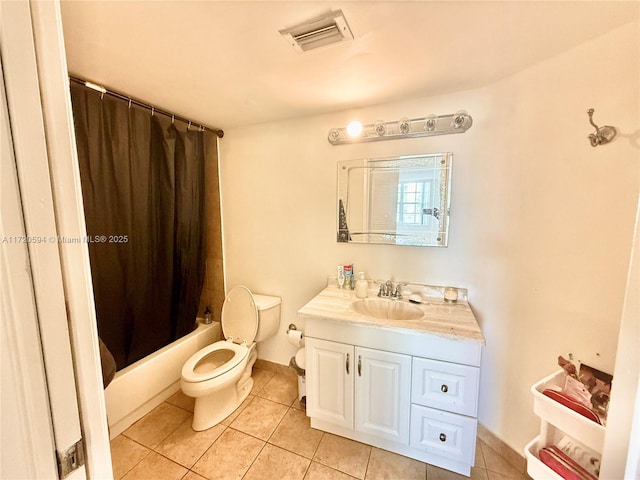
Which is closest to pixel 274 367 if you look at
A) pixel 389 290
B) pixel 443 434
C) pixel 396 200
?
→ pixel 389 290

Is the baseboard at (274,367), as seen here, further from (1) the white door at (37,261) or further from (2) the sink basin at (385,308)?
(1) the white door at (37,261)

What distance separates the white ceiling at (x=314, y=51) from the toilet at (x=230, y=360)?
1.43 m

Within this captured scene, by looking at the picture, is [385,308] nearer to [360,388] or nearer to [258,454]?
[360,388]

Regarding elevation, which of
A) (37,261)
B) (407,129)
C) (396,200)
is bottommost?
(37,261)

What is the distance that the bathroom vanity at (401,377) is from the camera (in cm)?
128

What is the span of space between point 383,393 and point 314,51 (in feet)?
5.83

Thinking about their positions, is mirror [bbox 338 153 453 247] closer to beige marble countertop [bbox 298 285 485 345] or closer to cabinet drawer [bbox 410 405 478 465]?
beige marble countertop [bbox 298 285 485 345]

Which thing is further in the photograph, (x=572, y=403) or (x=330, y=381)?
(x=330, y=381)

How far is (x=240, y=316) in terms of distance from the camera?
6.61ft

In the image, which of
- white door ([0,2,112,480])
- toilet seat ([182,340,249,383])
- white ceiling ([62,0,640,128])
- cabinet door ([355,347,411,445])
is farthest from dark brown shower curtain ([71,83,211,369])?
cabinet door ([355,347,411,445])

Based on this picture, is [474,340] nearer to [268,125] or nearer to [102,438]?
[102,438]

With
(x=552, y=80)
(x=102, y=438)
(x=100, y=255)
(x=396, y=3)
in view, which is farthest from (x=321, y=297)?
→ (x=552, y=80)

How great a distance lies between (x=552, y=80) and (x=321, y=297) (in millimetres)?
1665

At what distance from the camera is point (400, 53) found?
1.18m
